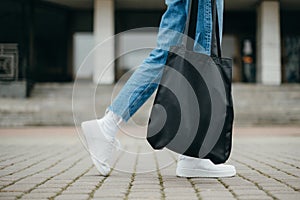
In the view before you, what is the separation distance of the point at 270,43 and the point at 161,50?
18.8 meters

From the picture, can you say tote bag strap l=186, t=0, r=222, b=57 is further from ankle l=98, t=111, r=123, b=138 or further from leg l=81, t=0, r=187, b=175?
ankle l=98, t=111, r=123, b=138

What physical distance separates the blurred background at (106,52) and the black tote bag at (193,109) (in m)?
9.82

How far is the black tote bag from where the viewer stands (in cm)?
286

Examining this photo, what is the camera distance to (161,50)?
121 inches

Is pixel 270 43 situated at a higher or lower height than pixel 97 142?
higher

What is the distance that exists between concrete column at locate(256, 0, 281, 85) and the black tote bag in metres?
18.6

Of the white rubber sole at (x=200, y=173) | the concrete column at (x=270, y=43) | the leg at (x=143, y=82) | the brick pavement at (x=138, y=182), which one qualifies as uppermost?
the concrete column at (x=270, y=43)

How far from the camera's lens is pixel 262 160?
4594 mm

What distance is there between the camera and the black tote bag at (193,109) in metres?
2.86

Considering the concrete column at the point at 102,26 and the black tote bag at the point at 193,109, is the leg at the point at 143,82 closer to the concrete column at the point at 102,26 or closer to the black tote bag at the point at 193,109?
the black tote bag at the point at 193,109

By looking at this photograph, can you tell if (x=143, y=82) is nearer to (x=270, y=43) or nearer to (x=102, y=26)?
(x=102, y=26)

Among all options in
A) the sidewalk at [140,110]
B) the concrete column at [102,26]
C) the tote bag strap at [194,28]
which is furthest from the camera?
the concrete column at [102,26]

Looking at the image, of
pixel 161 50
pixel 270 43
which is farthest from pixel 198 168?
pixel 270 43

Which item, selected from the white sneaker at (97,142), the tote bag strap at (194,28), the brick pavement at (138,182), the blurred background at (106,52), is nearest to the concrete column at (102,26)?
the blurred background at (106,52)
